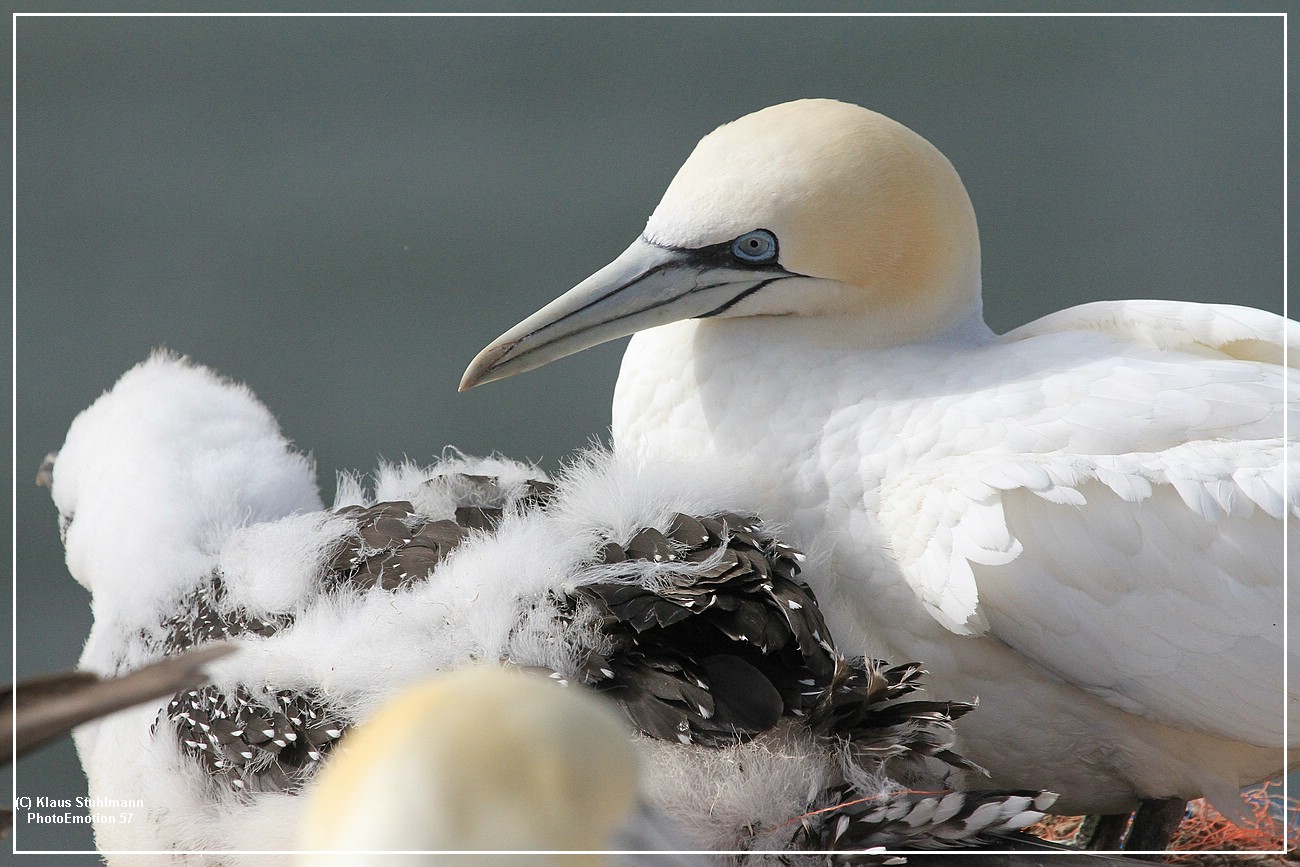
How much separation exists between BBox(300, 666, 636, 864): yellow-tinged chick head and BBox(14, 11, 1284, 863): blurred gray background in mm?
1486

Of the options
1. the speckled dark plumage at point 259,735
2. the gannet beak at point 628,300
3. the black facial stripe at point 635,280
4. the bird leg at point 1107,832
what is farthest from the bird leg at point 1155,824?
the speckled dark plumage at point 259,735

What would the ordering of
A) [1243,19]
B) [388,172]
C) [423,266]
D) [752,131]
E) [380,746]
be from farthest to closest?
[423,266], [388,172], [1243,19], [752,131], [380,746]

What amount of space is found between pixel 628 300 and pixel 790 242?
0.97 ft

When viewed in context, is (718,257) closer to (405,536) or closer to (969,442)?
(969,442)

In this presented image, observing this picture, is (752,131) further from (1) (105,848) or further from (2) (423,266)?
(1) (105,848)

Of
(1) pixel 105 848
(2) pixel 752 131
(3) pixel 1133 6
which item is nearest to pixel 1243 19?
(3) pixel 1133 6

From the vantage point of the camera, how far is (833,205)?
2441 mm

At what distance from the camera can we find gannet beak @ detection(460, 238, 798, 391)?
2.49 m

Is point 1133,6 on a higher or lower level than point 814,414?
higher

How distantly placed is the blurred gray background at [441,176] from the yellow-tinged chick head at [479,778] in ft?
4.87

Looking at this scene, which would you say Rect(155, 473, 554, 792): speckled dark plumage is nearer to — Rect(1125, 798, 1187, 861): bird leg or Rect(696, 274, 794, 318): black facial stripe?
Rect(696, 274, 794, 318): black facial stripe

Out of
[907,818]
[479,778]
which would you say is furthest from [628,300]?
[479,778]

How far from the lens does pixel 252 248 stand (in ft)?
11.0

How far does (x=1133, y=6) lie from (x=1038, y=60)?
21 cm
